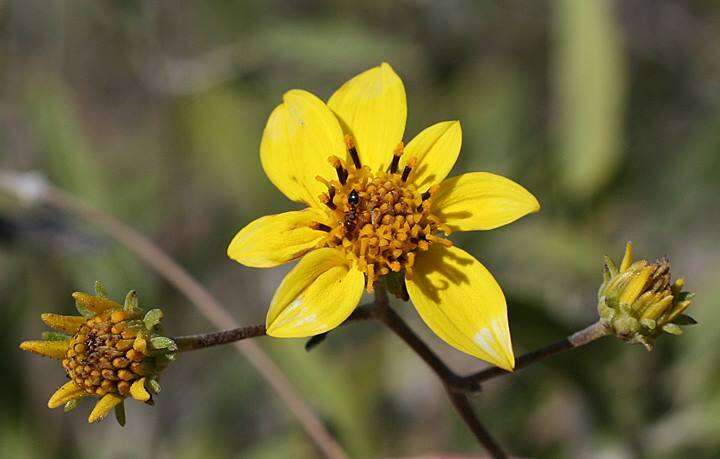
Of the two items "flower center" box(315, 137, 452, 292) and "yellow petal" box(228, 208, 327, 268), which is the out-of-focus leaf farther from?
"yellow petal" box(228, 208, 327, 268)

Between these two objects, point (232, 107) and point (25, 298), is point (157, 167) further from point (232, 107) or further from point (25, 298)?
point (25, 298)

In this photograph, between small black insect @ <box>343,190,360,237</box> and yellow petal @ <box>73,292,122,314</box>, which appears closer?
yellow petal @ <box>73,292,122,314</box>

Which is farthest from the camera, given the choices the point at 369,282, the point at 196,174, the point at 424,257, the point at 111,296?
the point at 196,174

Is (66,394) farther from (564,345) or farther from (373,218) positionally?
(564,345)

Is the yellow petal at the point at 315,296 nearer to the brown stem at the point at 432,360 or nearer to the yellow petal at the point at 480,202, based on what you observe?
the brown stem at the point at 432,360

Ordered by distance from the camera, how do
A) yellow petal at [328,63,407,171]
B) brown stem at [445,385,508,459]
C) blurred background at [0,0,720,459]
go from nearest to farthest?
brown stem at [445,385,508,459]
yellow petal at [328,63,407,171]
blurred background at [0,0,720,459]

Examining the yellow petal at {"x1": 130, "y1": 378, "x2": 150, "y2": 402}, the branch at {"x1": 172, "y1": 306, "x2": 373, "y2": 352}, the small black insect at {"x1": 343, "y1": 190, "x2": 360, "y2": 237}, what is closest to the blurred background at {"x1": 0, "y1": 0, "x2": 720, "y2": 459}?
the small black insect at {"x1": 343, "y1": 190, "x2": 360, "y2": 237}

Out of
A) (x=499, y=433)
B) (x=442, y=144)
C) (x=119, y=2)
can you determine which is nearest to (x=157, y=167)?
(x=119, y=2)
